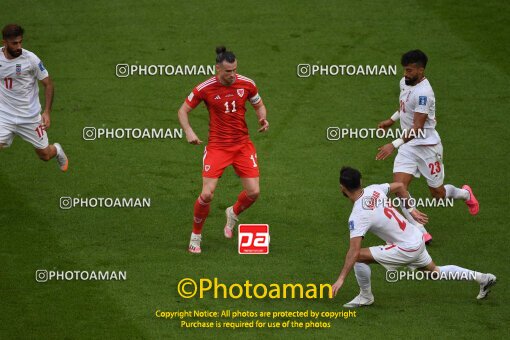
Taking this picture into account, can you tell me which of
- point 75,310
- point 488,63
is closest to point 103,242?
point 75,310

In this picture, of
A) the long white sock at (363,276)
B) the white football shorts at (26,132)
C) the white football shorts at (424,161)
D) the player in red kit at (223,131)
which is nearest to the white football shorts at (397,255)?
the long white sock at (363,276)

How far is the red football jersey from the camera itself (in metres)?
14.8

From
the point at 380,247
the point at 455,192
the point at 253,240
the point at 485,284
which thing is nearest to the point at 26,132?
the point at 253,240

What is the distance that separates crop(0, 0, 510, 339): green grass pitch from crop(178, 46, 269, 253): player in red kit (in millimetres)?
701

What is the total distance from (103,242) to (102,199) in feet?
4.58

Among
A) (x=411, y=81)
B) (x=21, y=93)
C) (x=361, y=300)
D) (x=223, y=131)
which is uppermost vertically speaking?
(x=21, y=93)

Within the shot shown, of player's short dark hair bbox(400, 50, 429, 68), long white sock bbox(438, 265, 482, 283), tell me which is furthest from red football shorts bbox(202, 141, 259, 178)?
long white sock bbox(438, 265, 482, 283)

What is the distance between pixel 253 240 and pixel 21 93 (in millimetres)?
3900

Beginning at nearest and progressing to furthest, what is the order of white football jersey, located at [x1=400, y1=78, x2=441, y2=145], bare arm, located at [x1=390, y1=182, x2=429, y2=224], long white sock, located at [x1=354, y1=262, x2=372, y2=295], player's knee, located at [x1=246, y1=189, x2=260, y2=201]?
1. long white sock, located at [x1=354, y1=262, x2=372, y2=295]
2. bare arm, located at [x1=390, y1=182, x2=429, y2=224]
3. white football jersey, located at [x1=400, y1=78, x2=441, y2=145]
4. player's knee, located at [x1=246, y1=189, x2=260, y2=201]

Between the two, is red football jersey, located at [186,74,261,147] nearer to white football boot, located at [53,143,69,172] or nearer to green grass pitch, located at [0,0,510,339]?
green grass pitch, located at [0,0,510,339]

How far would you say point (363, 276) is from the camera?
43.6 ft

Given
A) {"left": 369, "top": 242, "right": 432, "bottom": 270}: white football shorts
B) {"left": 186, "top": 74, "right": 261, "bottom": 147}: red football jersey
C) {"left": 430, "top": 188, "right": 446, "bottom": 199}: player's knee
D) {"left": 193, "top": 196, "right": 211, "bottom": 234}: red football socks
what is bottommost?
{"left": 369, "top": 242, "right": 432, "bottom": 270}: white football shorts

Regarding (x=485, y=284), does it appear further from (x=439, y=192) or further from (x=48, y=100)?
(x=48, y=100)

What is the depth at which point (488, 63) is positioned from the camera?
2066 centimetres
